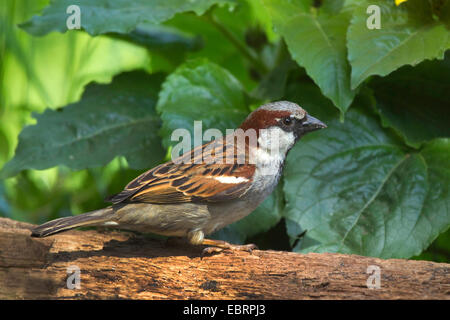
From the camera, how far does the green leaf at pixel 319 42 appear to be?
3211 mm

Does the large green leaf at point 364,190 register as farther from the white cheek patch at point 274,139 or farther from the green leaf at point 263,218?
the white cheek patch at point 274,139

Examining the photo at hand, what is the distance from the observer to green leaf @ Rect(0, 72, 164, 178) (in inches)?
141

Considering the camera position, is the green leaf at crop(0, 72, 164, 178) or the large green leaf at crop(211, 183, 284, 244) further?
the green leaf at crop(0, 72, 164, 178)

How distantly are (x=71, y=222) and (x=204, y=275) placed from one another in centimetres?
67

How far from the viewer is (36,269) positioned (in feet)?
8.29

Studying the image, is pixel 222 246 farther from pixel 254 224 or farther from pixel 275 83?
pixel 275 83

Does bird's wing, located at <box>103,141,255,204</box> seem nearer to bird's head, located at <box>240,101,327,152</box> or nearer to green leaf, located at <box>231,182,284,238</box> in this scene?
bird's head, located at <box>240,101,327,152</box>

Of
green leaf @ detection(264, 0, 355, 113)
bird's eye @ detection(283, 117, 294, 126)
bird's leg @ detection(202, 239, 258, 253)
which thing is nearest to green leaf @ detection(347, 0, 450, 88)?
green leaf @ detection(264, 0, 355, 113)

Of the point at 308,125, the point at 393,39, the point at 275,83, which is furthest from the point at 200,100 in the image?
the point at 393,39

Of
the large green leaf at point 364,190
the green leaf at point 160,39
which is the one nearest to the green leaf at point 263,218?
the large green leaf at point 364,190

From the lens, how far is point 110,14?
11.9 feet

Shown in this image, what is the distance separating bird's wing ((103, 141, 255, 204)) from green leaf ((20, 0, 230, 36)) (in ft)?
3.54

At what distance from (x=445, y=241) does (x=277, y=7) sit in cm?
203
